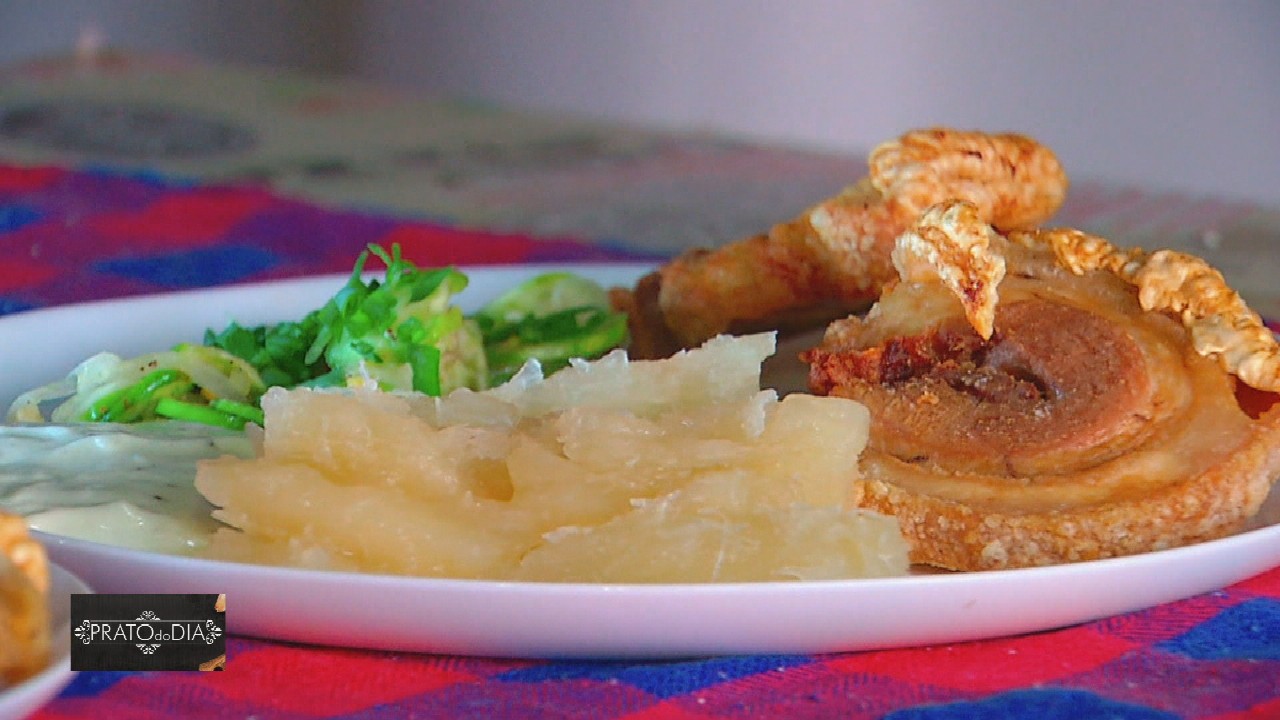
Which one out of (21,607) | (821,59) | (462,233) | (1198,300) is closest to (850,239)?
(1198,300)

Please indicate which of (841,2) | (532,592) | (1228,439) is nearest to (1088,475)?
(1228,439)

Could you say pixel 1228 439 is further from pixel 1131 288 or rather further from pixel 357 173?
pixel 357 173

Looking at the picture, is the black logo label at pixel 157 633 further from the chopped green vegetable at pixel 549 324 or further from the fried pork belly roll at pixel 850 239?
the fried pork belly roll at pixel 850 239

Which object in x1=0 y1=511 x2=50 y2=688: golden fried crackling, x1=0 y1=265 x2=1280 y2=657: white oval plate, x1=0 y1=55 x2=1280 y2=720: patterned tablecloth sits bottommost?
x1=0 y1=55 x2=1280 y2=720: patterned tablecloth

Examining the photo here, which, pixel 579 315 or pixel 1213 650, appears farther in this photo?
pixel 579 315

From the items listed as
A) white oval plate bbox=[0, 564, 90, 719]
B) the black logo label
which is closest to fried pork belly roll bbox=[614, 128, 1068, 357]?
the black logo label

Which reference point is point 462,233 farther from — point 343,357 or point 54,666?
point 54,666

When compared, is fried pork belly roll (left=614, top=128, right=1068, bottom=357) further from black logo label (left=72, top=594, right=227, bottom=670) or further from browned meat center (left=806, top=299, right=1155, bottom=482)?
black logo label (left=72, top=594, right=227, bottom=670)
